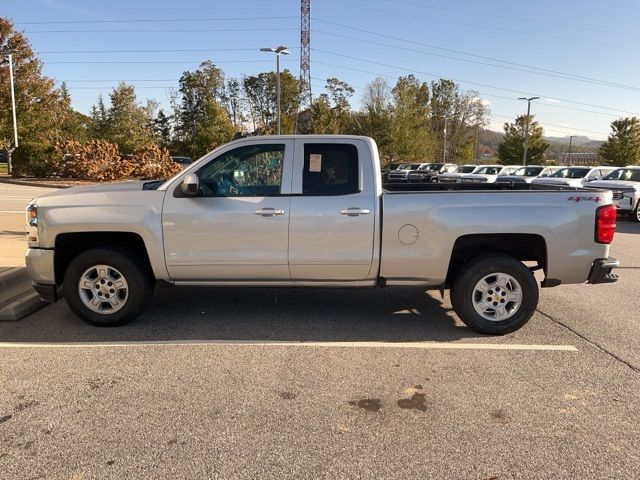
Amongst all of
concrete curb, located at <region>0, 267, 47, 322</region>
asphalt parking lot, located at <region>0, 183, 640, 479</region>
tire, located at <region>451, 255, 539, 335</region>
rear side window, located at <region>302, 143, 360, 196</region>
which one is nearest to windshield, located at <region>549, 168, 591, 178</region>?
asphalt parking lot, located at <region>0, 183, 640, 479</region>

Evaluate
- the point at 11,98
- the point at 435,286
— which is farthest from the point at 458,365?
the point at 11,98

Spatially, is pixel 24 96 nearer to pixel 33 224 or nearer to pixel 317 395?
pixel 33 224

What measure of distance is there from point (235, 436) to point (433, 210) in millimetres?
2797

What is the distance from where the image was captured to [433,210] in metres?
4.94

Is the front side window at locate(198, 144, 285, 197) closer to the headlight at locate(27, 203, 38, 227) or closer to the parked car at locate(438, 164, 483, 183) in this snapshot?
the headlight at locate(27, 203, 38, 227)

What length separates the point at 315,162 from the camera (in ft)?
16.8

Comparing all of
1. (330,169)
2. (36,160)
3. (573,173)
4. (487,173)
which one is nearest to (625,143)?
(487,173)

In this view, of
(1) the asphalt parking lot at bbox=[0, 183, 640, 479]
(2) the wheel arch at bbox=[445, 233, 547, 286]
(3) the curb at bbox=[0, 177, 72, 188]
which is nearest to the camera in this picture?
(1) the asphalt parking lot at bbox=[0, 183, 640, 479]

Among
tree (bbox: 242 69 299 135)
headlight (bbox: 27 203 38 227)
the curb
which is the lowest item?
the curb

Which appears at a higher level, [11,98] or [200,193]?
[11,98]

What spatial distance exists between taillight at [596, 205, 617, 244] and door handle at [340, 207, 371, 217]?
2202mm

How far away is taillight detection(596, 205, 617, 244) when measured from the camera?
4.93 m

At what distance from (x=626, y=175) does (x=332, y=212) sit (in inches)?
647

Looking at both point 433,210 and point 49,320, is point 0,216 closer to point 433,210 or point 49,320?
point 49,320
